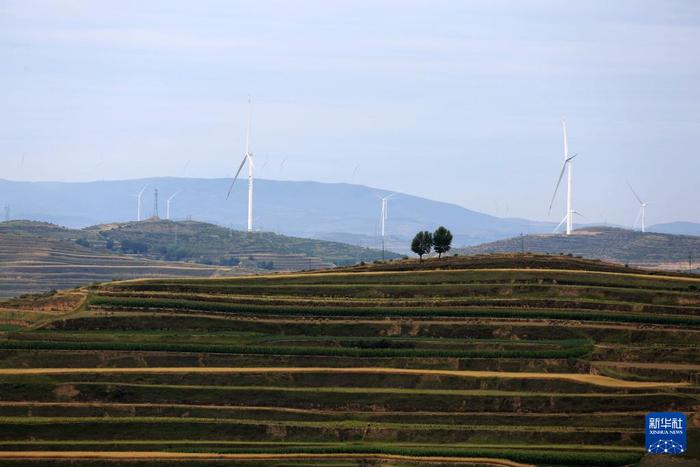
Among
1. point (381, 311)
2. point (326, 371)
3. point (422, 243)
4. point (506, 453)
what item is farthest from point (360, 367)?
point (422, 243)

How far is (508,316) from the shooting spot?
111 metres

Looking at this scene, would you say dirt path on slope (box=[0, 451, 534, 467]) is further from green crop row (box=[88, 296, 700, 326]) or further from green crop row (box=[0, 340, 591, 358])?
green crop row (box=[88, 296, 700, 326])

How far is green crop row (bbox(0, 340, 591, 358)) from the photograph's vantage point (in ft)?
336

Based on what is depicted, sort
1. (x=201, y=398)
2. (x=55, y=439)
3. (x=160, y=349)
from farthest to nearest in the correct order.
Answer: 1. (x=160, y=349)
2. (x=201, y=398)
3. (x=55, y=439)

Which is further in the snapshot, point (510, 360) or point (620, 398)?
point (510, 360)

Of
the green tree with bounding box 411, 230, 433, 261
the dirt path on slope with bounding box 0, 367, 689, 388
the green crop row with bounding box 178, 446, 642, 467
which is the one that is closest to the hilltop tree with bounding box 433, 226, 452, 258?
the green tree with bounding box 411, 230, 433, 261

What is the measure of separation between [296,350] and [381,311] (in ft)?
37.6

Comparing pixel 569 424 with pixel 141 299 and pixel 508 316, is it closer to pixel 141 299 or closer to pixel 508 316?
pixel 508 316

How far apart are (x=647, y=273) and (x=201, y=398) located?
49.9 metres

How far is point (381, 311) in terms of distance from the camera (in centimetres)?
11244

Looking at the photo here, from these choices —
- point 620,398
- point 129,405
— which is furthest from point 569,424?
point 129,405

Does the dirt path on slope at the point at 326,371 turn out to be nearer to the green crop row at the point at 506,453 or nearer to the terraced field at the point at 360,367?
the terraced field at the point at 360,367

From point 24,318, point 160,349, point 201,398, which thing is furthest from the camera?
point 24,318

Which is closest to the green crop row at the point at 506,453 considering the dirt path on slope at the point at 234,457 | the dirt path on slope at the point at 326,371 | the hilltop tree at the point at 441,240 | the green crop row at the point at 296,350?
the dirt path on slope at the point at 234,457
